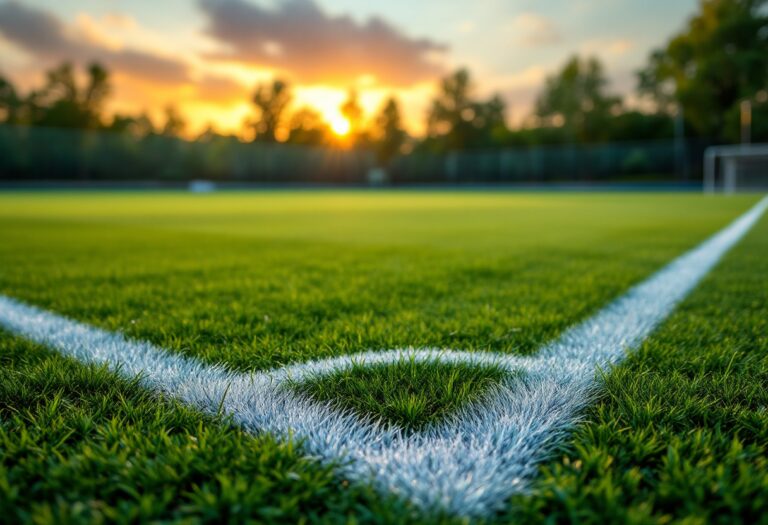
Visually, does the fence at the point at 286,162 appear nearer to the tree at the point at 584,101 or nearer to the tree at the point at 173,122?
the tree at the point at 584,101

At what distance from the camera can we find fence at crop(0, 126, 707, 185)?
27.4m

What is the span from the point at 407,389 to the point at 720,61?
4415cm

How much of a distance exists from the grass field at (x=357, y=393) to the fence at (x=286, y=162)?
29.4 meters

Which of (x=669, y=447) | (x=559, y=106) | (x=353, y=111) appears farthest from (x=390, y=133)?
(x=669, y=447)

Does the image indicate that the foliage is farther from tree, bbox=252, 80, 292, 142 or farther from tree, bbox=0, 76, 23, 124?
tree, bbox=0, 76, 23, 124

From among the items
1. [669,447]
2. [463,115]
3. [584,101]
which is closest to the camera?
[669,447]

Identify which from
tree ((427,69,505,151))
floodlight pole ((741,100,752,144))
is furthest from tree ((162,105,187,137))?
floodlight pole ((741,100,752,144))

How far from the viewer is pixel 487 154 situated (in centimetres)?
3859

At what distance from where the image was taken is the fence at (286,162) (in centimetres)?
2736

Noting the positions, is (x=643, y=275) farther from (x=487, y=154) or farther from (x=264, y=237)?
(x=487, y=154)

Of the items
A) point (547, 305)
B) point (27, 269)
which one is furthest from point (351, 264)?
point (27, 269)

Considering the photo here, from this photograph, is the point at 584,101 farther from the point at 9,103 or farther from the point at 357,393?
the point at 357,393

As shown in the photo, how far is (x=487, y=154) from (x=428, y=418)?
39.3 meters

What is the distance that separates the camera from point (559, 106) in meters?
47.3
